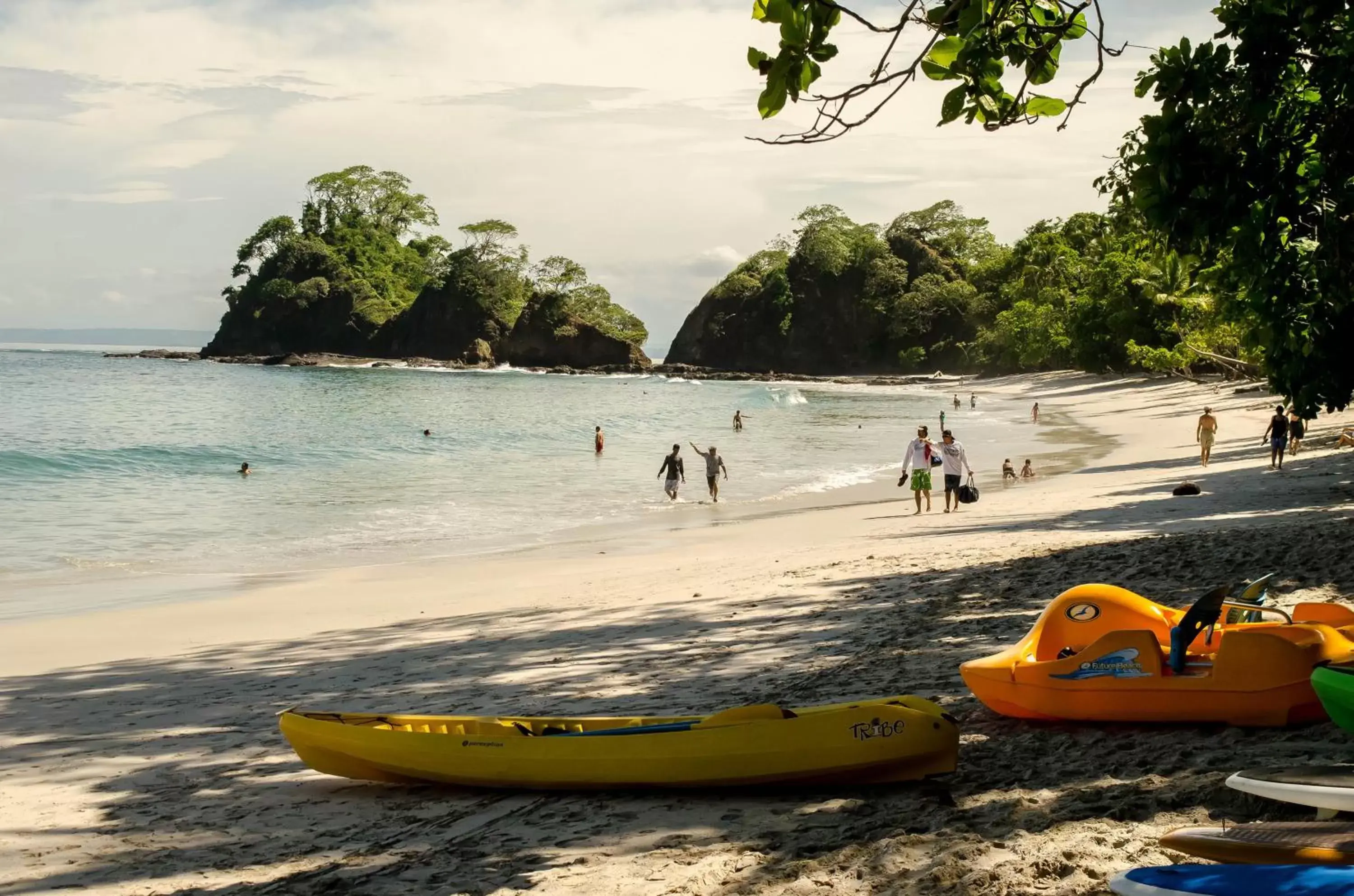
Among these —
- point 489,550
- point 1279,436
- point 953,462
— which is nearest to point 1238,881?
point 489,550

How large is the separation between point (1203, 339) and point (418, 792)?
4639cm

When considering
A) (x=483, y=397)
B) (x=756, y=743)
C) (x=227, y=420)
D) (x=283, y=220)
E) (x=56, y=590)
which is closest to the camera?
(x=756, y=743)

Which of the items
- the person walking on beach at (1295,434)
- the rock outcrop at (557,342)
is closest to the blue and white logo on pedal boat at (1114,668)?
the person walking on beach at (1295,434)

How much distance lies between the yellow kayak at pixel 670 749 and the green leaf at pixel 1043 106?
8.96ft

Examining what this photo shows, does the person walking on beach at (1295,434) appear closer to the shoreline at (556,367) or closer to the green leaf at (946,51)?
the green leaf at (946,51)

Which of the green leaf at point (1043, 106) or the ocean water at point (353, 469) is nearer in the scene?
the green leaf at point (1043, 106)

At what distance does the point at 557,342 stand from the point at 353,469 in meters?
83.6

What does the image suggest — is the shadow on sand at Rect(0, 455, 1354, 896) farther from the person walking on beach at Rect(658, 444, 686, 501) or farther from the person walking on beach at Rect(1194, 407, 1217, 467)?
the person walking on beach at Rect(658, 444, 686, 501)

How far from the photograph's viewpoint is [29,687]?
9.16 meters

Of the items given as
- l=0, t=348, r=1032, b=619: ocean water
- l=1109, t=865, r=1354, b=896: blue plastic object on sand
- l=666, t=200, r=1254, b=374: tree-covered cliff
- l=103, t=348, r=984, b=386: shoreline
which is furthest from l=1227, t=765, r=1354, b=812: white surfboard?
l=103, t=348, r=984, b=386: shoreline

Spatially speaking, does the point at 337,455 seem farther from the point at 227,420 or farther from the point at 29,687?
the point at 29,687

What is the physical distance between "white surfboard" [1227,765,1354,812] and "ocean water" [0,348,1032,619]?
12610 mm

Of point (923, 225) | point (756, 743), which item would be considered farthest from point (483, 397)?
point (756, 743)

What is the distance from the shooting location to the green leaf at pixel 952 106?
462cm
